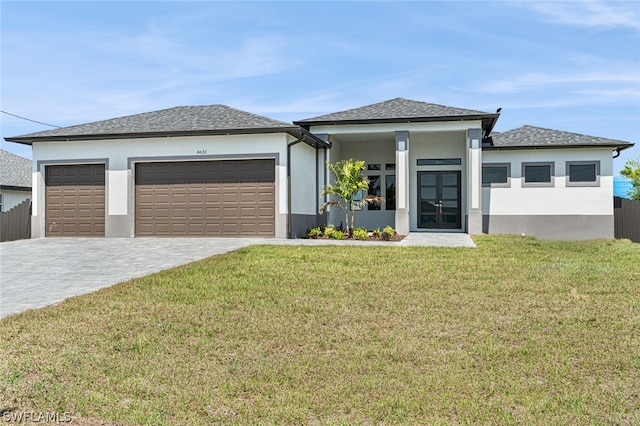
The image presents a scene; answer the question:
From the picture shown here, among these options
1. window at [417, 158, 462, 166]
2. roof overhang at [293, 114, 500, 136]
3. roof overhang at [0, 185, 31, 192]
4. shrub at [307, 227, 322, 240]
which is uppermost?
roof overhang at [293, 114, 500, 136]

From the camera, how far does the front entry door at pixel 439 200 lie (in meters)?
21.6

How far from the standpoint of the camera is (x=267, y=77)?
18969 mm

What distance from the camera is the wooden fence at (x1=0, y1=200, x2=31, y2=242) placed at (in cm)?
1880

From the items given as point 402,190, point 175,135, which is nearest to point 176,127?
point 175,135

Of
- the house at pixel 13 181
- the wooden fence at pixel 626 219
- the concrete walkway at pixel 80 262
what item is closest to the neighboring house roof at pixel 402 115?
the concrete walkway at pixel 80 262

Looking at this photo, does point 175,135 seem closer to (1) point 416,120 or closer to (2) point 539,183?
(1) point 416,120

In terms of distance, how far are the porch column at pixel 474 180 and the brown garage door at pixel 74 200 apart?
1280 centimetres

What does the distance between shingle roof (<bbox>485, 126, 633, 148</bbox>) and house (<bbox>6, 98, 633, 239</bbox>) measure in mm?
63

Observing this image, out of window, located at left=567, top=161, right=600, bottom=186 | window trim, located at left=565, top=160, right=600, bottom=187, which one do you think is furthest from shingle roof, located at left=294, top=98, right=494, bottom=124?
window, located at left=567, top=161, right=600, bottom=186

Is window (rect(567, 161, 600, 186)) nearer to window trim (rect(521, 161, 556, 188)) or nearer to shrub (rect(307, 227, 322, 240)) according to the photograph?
window trim (rect(521, 161, 556, 188))

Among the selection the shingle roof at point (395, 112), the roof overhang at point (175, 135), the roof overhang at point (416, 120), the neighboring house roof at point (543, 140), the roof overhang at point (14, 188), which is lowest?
the roof overhang at point (14, 188)

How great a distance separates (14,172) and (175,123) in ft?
45.1

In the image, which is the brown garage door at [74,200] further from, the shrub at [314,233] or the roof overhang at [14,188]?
Result: the roof overhang at [14,188]

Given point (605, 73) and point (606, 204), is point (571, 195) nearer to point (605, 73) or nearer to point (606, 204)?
point (606, 204)
